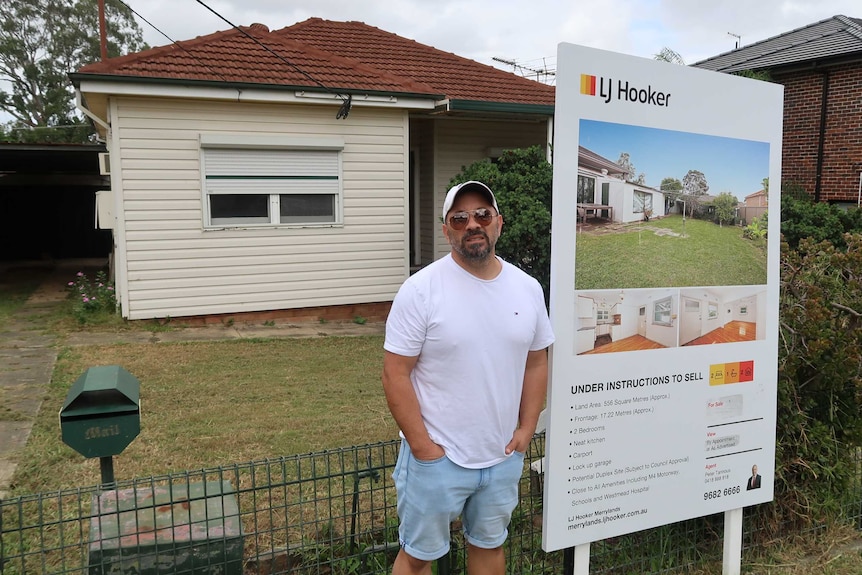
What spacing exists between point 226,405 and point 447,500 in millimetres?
4107

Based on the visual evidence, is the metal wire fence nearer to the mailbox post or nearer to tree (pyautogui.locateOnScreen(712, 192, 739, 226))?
the mailbox post

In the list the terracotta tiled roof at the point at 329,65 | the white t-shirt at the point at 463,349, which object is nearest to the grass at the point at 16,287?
the terracotta tiled roof at the point at 329,65

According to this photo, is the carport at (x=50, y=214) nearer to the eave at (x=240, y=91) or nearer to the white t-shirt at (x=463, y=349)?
the eave at (x=240, y=91)

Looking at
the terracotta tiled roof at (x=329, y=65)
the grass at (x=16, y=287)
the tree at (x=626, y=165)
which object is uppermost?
the terracotta tiled roof at (x=329, y=65)

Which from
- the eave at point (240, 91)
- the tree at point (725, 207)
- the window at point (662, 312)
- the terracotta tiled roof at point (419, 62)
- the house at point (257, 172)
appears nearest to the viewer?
the window at point (662, 312)

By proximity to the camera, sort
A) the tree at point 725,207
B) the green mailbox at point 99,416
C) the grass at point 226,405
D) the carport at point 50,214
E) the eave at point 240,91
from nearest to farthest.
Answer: the green mailbox at point 99,416 < the tree at point 725,207 < the grass at point 226,405 < the eave at point 240,91 < the carport at point 50,214

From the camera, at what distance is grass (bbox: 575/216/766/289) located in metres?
2.85

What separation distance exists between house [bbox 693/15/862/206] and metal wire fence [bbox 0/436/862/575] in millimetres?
13435

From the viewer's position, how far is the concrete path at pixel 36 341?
5453 millimetres

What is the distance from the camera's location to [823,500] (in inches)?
150

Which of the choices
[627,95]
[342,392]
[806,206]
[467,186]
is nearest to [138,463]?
[342,392]

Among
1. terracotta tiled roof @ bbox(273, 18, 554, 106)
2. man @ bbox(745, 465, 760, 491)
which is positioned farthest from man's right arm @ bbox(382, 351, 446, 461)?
terracotta tiled roof @ bbox(273, 18, 554, 106)

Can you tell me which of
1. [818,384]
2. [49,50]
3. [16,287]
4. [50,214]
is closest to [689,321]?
[818,384]

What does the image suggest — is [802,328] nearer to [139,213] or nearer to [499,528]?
[499,528]
